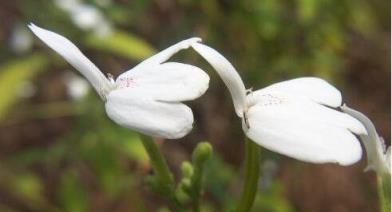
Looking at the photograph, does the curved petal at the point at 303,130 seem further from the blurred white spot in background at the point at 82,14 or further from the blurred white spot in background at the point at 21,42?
the blurred white spot in background at the point at 21,42

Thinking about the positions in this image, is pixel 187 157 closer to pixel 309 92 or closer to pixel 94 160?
pixel 94 160

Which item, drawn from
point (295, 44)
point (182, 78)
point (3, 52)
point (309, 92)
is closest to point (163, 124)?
point (182, 78)

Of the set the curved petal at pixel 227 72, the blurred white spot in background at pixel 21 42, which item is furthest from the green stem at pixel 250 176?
the blurred white spot in background at pixel 21 42

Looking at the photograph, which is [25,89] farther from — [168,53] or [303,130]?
[303,130]

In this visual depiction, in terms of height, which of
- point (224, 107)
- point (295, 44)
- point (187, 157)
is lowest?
point (187, 157)

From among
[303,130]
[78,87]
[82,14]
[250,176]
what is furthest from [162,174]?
[78,87]

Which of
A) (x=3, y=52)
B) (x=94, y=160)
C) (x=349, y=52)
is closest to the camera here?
(x=94, y=160)
